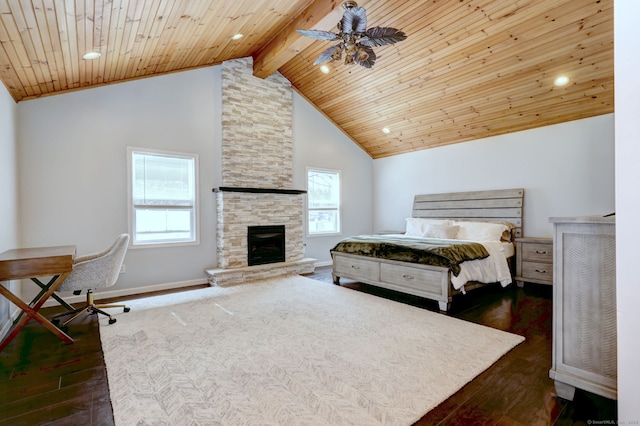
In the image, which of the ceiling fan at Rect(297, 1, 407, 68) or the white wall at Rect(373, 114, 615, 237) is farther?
the white wall at Rect(373, 114, 615, 237)

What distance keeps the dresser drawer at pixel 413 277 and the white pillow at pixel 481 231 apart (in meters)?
1.68

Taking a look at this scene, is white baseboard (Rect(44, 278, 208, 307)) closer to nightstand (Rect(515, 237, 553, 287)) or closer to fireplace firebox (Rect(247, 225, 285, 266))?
fireplace firebox (Rect(247, 225, 285, 266))

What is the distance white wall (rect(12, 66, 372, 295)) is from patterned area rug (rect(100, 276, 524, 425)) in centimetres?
113

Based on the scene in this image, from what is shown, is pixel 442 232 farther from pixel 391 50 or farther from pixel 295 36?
pixel 295 36

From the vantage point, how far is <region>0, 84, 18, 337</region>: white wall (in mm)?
3117

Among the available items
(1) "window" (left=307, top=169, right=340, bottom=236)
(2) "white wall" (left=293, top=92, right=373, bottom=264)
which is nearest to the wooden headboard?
(2) "white wall" (left=293, top=92, right=373, bottom=264)

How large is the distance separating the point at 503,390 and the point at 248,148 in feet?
15.8

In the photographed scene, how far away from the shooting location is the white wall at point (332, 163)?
637cm

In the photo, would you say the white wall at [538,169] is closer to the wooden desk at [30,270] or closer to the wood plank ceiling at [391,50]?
the wood plank ceiling at [391,50]

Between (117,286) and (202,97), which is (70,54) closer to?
(202,97)

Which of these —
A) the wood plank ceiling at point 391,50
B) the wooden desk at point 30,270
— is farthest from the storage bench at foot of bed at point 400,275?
the wooden desk at point 30,270

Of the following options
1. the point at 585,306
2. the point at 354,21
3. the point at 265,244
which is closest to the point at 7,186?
the point at 265,244

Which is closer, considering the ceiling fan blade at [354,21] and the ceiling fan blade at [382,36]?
the ceiling fan blade at [354,21]

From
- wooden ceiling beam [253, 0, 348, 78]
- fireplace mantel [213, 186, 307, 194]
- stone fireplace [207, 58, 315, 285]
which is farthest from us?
stone fireplace [207, 58, 315, 285]
